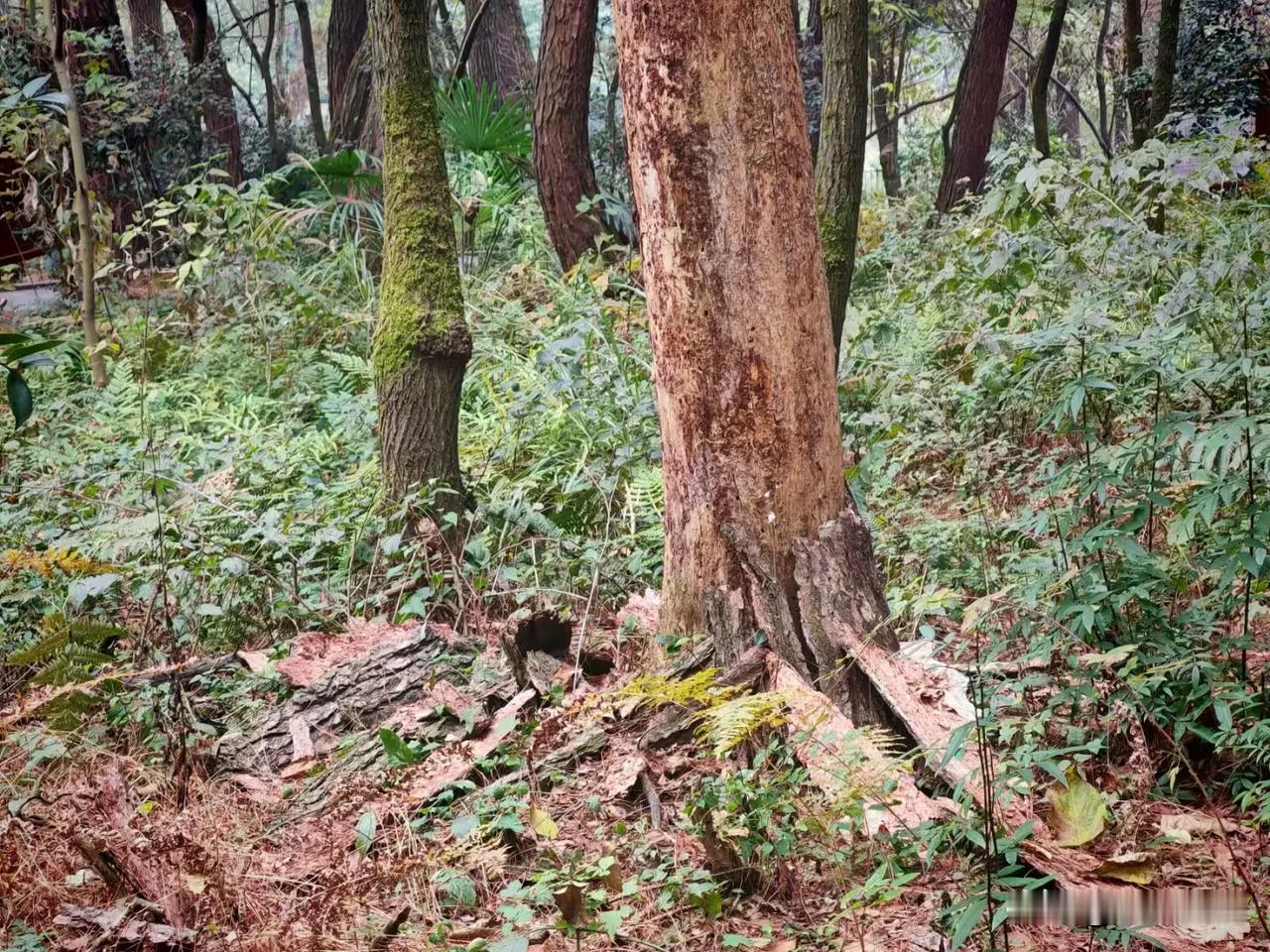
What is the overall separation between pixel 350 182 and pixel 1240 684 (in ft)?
30.0

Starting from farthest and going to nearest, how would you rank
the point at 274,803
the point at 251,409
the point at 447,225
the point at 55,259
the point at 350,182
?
the point at 55,259
the point at 350,182
the point at 251,409
the point at 447,225
the point at 274,803

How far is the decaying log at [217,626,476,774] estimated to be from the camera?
3.71 meters

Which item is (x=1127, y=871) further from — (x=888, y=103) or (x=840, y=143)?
(x=888, y=103)

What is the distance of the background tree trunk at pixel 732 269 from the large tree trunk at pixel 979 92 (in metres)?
9.59

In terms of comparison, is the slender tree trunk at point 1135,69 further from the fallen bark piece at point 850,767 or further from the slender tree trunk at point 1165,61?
the fallen bark piece at point 850,767

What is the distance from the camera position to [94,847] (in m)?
2.84

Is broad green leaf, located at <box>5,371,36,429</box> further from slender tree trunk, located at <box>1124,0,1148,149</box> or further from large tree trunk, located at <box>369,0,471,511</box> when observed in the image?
slender tree trunk, located at <box>1124,0,1148,149</box>

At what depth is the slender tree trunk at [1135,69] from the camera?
1048 cm

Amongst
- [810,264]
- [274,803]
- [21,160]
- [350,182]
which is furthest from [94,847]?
[350,182]

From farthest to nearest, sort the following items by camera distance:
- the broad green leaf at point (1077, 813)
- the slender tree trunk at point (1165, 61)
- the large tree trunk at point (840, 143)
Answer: the slender tree trunk at point (1165, 61)
the large tree trunk at point (840, 143)
the broad green leaf at point (1077, 813)

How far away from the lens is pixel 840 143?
231 inches

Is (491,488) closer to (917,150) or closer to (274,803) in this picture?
(274,803)

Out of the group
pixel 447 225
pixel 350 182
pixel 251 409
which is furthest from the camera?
pixel 350 182

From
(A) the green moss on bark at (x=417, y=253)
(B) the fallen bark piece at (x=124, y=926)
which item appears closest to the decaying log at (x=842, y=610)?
(B) the fallen bark piece at (x=124, y=926)
